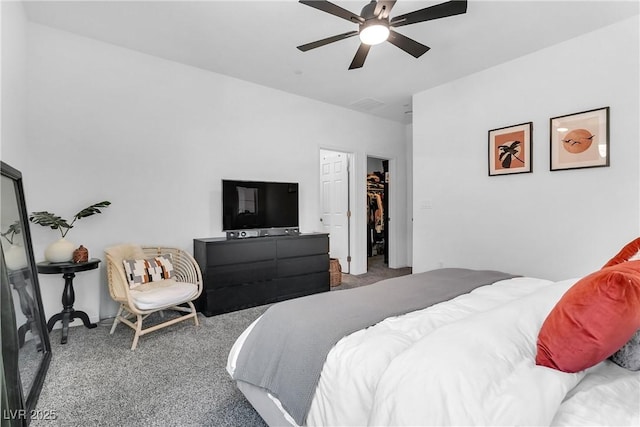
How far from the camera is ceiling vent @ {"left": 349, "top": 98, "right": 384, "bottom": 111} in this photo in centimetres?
459

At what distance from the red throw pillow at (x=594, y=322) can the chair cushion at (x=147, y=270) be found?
2924 millimetres

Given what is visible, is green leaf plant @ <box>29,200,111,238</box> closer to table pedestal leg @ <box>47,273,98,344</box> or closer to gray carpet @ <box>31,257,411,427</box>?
table pedestal leg @ <box>47,273,98,344</box>

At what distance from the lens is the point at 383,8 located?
2.02 metres

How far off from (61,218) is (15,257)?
1.13m

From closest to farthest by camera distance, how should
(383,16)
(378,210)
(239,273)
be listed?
(383,16), (239,273), (378,210)

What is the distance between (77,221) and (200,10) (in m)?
2.23

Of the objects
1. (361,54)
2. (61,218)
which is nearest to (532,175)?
(361,54)

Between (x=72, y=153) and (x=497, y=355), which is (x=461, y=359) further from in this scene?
(x=72, y=153)

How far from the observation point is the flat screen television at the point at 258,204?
3.64m

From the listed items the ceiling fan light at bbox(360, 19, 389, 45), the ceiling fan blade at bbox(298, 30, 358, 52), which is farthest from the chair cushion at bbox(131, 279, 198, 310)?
the ceiling fan light at bbox(360, 19, 389, 45)

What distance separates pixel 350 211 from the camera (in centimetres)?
515

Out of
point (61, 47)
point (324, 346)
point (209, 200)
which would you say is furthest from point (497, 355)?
point (61, 47)

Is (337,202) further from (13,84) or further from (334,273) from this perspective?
(13,84)

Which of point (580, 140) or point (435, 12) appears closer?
point (435, 12)
